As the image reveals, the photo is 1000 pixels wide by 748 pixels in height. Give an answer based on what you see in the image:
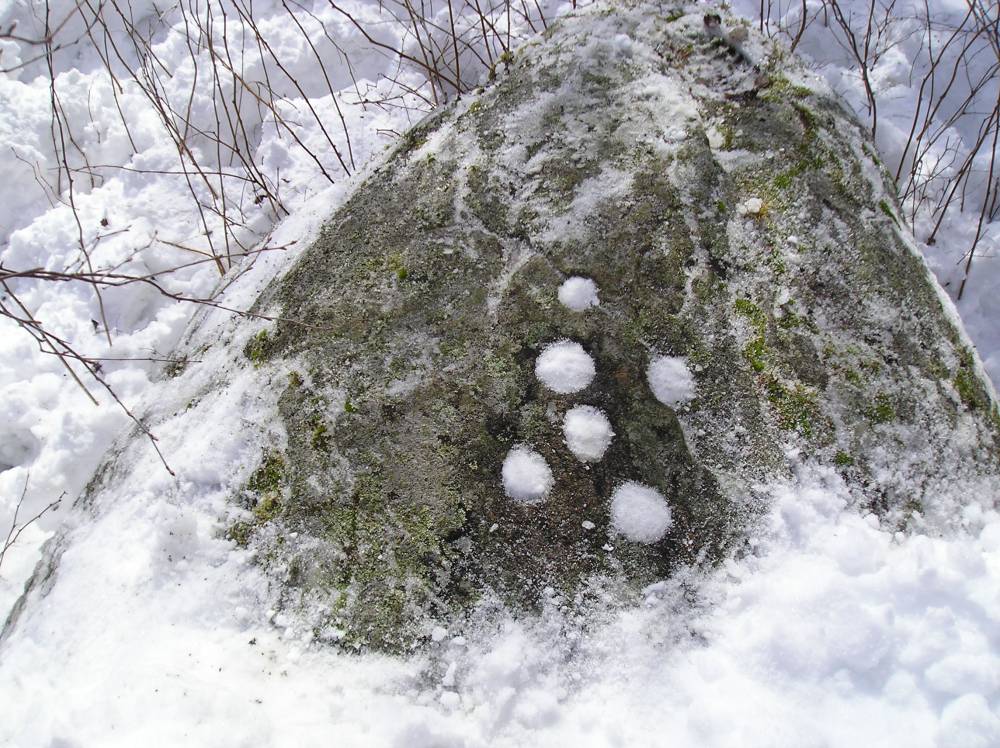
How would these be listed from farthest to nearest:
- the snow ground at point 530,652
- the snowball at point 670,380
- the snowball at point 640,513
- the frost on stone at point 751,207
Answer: the frost on stone at point 751,207, the snowball at point 670,380, the snowball at point 640,513, the snow ground at point 530,652

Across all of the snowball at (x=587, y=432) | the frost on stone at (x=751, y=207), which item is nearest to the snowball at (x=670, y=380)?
the snowball at (x=587, y=432)

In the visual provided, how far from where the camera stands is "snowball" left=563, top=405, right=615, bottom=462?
1.49 metres


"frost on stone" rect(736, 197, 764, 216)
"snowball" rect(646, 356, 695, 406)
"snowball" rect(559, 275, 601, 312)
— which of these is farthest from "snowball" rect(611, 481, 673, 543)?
"frost on stone" rect(736, 197, 764, 216)

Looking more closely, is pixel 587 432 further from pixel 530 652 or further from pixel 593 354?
pixel 530 652

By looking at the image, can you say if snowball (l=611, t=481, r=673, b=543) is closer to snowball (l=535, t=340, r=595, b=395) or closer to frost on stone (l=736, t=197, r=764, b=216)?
snowball (l=535, t=340, r=595, b=395)

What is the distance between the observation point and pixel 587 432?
1509 millimetres

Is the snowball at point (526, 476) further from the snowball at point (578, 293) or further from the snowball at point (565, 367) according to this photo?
the snowball at point (578, 293)

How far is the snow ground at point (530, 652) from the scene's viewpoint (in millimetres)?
1194

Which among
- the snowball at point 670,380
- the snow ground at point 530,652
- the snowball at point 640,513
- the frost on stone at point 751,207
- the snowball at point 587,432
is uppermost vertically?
the frost on stone at point 751,207

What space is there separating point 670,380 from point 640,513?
0.34 m

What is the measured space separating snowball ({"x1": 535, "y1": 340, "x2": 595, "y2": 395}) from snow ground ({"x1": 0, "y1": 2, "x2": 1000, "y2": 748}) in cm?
51

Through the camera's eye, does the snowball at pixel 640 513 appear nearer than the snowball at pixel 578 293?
Yes

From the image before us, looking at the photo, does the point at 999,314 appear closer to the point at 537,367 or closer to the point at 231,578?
the point at 537,367

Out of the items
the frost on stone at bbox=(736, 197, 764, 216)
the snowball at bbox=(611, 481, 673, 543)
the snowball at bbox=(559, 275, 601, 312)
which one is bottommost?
the snowball at bbox=(611, 481, 673, 543)
